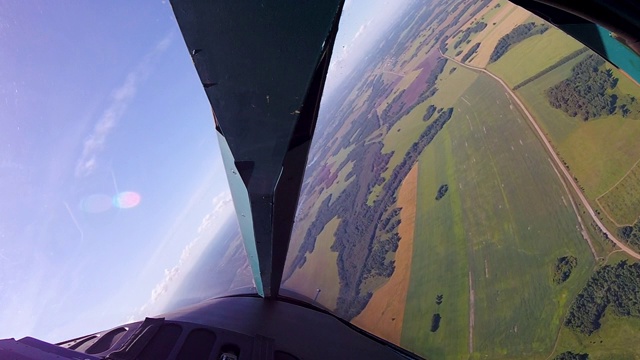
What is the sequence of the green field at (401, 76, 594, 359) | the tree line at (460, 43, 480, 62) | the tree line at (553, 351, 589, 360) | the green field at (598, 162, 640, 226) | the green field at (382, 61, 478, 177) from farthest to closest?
1. the tree line at (460, 43, 480, 62)
2. the green field at (382, 61, 478, 177)
3. the green field at (401, 76, 594, 359)
4. the green field at (598, 162, 640, 226)
5. the tree line at (553, 351, 589, 360)

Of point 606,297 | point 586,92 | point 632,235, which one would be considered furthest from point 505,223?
point 586,92

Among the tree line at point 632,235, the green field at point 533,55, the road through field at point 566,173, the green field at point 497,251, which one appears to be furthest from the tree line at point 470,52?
the tree line at point 632,235

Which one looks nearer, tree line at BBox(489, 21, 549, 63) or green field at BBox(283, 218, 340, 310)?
green field at BBox(283, 218, 340, 310)

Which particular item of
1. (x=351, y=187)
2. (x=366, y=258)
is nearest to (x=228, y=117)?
(x=366, y=258)

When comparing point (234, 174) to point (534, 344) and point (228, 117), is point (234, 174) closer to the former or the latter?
point (228, 117)

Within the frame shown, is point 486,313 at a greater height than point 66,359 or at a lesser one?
greater

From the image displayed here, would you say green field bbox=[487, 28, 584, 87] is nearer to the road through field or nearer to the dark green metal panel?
the road through field

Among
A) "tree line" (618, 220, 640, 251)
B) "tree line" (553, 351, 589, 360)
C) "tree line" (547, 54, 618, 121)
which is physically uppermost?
"tree line" (547, 54, 618, 121)

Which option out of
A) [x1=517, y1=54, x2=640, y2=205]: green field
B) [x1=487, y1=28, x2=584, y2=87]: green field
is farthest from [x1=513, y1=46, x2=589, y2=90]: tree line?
[x1=517, y1=54, x2=640, y2=205]: green field
